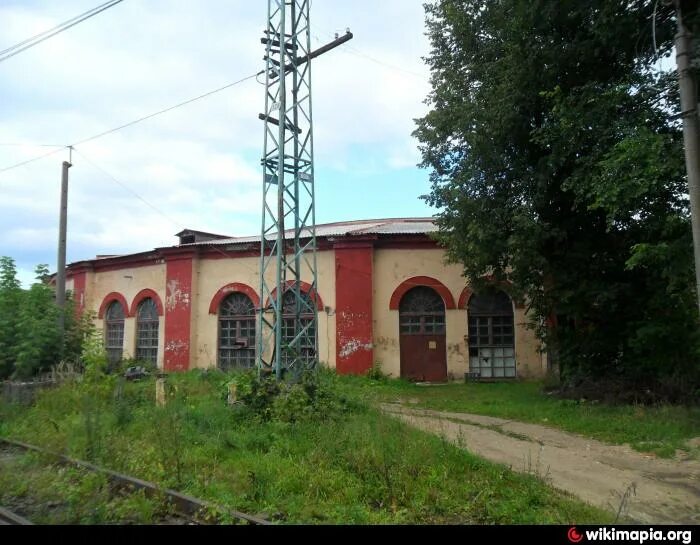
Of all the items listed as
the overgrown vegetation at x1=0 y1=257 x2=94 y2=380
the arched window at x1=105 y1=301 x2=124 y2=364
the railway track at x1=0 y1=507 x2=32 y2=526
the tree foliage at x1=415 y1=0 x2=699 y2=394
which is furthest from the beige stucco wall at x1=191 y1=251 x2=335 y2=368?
the railway track at x1=0 y1=507 x2=32 y2=526

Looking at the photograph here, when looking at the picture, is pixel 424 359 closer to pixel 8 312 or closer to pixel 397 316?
pixel 397 316

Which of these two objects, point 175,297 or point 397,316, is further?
point 175,297

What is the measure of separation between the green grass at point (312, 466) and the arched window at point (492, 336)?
8.89 metres

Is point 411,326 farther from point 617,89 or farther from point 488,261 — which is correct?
point 617,89

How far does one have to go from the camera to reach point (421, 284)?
17.8m

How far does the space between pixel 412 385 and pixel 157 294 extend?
1143cm

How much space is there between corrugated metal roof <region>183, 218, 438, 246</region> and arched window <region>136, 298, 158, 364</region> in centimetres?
354

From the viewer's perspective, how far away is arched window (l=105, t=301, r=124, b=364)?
23.2m

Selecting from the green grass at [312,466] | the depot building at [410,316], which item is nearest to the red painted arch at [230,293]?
the depot building at [410,316]

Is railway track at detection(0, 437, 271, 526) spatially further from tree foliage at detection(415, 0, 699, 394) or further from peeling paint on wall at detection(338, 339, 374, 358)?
peeling paint on wall at detection(338, 339, 374, 358)

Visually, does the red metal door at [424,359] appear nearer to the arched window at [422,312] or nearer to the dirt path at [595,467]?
the arched window at [422,312]

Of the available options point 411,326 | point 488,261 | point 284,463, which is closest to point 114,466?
point 284,463

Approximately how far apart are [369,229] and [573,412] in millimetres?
10746

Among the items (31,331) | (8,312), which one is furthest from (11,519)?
(8,312)
